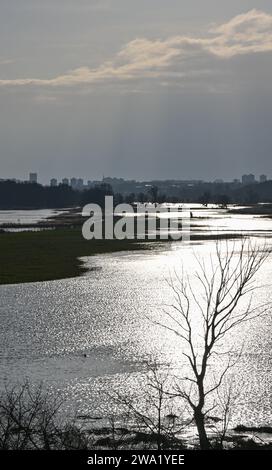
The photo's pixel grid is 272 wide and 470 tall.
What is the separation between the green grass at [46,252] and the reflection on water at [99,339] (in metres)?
3.67

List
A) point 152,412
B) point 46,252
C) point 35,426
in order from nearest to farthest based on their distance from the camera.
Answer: point 35,426 → point 152,412 → point 46,252

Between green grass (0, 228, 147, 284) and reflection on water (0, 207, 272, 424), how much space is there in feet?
12.0

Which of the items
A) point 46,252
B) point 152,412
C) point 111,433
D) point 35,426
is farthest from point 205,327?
point 46,252

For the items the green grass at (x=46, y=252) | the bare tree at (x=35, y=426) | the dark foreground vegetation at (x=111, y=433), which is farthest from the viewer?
the green grass at (x=46, y=252)

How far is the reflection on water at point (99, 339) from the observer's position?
24406mm

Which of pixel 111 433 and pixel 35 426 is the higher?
pixel 35 426

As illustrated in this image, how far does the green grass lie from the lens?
54.9 meters


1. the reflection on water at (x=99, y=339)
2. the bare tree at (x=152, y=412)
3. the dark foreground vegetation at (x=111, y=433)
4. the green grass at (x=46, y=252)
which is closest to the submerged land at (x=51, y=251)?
the green grass at (x=46, y=252)

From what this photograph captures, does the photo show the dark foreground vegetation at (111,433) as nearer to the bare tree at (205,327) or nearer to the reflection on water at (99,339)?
the bare tree at (205,327)

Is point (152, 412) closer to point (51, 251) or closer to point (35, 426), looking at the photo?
point (35, 426)

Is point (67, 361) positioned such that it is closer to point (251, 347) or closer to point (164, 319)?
point (251, 347)

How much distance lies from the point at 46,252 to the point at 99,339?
124 ft

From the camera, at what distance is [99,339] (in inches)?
1275

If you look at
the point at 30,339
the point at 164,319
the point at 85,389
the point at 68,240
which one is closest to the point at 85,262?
the point at 68,240
